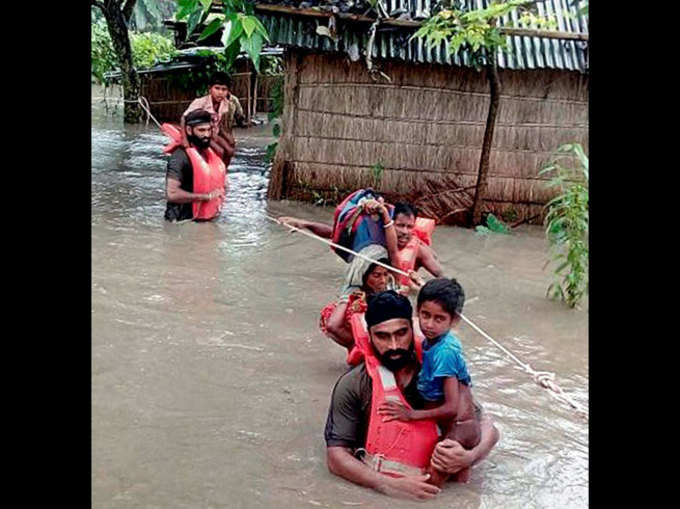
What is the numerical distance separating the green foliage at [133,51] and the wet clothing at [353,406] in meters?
15.2

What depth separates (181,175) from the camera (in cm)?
859

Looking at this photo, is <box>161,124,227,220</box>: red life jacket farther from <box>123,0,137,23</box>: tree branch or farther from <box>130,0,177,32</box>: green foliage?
<box>130,0,177,32</box>: green foliage

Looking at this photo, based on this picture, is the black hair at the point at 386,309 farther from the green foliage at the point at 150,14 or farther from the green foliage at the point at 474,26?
the green foliage at the point at 150,14

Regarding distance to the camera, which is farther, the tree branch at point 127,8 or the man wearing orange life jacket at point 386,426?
the tree branch at point 127,8

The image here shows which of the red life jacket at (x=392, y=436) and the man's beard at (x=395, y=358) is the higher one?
the man's beard at (x=395, y=358)

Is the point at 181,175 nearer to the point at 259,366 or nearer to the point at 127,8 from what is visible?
the point at 259,366

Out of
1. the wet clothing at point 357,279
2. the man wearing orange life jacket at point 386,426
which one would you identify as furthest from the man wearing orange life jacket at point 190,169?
the man wearing orange life jacket at point 386,426

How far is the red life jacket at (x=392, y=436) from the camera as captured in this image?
3848 mm

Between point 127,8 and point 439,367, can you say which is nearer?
point 439,367

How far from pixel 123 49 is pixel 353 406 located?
534 inches

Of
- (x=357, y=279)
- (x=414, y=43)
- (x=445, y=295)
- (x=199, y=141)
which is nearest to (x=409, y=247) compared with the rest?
(x=357, y=279)

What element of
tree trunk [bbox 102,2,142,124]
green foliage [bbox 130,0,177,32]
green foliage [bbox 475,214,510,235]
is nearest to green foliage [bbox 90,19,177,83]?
tree trunk [bbox 102,2,142,124]
